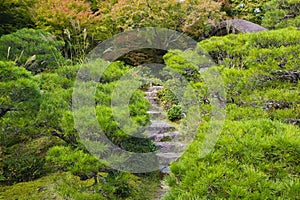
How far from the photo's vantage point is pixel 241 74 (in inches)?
96.9

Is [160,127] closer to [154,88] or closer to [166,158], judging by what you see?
[166,158]

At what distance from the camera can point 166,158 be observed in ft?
13.3

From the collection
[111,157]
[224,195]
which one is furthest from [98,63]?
[224,195]

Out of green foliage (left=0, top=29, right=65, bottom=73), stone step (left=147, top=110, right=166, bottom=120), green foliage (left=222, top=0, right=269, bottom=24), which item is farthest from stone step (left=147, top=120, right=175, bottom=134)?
green foliage (left=222, top=0, right=269, bottom=24)

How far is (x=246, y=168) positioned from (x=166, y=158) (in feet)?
9.13

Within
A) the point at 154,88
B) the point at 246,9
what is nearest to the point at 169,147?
the point at 154,88

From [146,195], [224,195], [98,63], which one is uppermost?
[98,63]

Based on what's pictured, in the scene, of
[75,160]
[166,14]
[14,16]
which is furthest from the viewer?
[14,16]

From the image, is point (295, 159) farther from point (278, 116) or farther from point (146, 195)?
point (146, 195)

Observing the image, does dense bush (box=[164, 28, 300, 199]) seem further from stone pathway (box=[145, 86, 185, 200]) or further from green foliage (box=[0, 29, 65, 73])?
green foliage (box=[0, 29, 65, 73])

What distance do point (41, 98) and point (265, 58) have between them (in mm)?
2143

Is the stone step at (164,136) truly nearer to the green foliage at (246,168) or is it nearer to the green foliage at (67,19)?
the green foliage at (67,19)

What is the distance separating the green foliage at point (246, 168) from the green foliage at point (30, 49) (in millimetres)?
2875

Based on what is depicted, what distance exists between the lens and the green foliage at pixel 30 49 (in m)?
3.66
